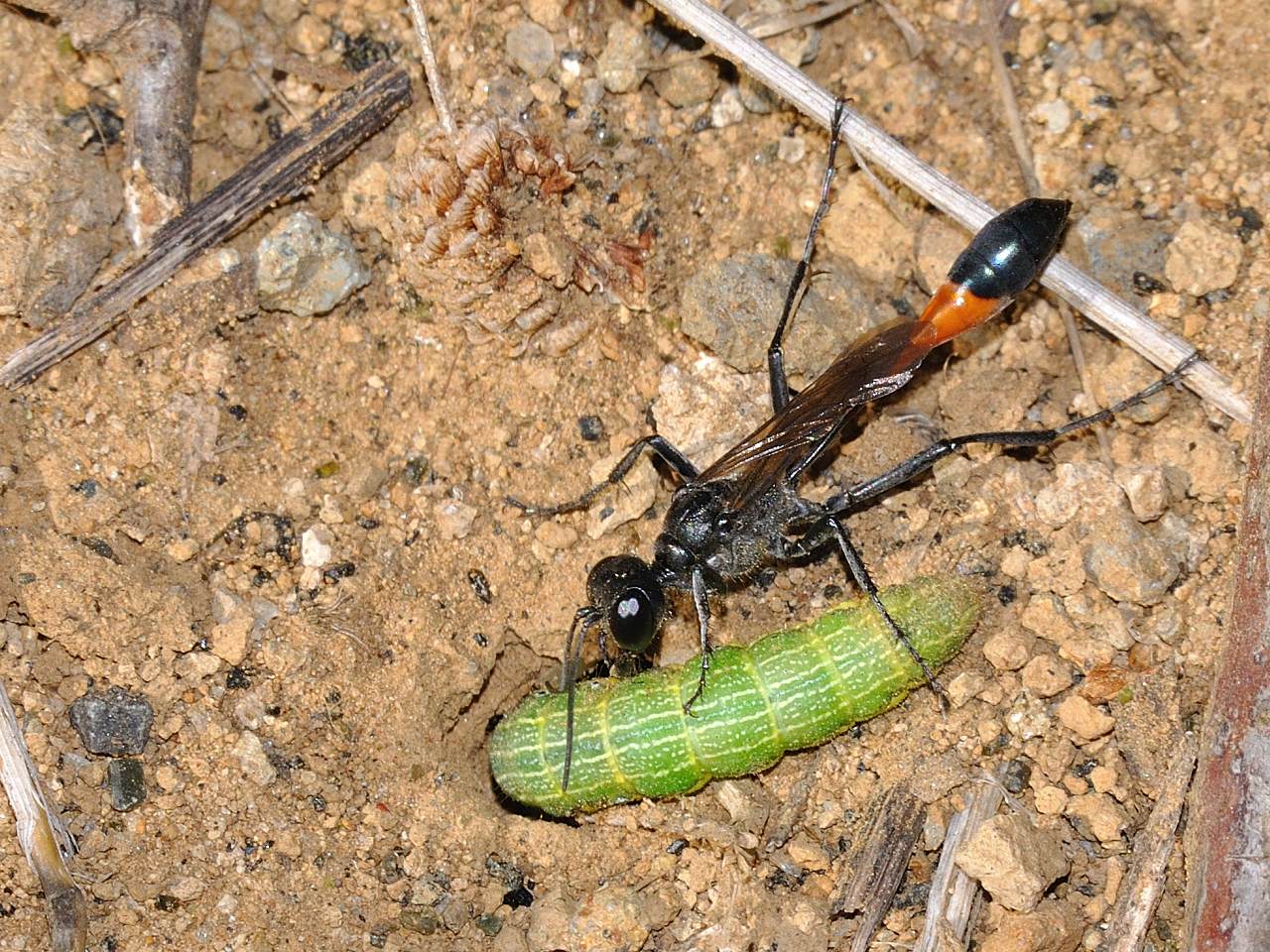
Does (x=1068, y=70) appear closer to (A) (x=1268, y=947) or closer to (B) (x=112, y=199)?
(A) (x=1268, y=947)

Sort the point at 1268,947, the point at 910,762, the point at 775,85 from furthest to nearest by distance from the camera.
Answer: the point at 775,85, the point at 910,762, the point at 1268,947

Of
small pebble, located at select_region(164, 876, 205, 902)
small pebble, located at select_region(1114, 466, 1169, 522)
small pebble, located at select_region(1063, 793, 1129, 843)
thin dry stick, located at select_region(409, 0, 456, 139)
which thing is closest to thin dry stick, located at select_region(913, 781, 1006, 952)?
small pebble, located at select_region(1063, 793, 1129, 843)

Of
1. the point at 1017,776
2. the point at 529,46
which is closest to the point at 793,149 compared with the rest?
the point at 529,46

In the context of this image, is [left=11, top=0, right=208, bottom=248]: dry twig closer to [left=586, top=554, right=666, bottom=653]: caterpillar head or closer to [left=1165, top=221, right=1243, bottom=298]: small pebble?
[left=586, top=554, right=666, bottom=653]: caterpillar head

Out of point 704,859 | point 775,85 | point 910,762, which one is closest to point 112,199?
point 775,85

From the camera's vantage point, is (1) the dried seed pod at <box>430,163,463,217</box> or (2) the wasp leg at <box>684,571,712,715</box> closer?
(2) the wasp leg at <box>684,571,712,715</box>

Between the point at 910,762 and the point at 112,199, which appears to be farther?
the point at 112,199

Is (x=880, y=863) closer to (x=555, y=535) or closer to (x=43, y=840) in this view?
(x=555, y=535)
